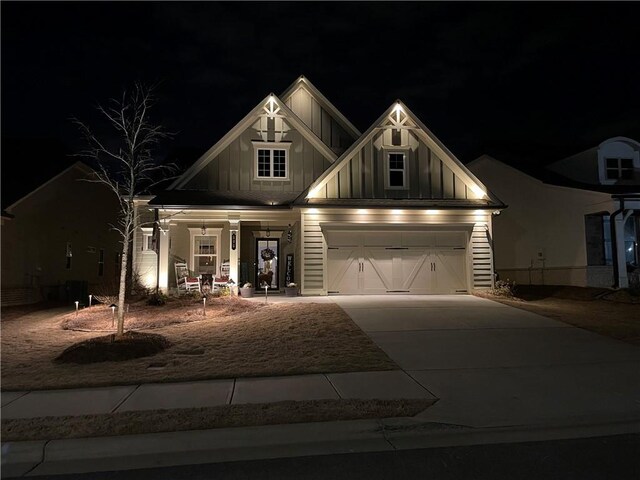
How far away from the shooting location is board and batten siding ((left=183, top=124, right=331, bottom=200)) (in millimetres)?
17250

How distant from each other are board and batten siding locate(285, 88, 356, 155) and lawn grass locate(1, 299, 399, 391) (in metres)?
9.98

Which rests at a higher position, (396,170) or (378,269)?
(396,170)

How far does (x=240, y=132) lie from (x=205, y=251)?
15.8 feet

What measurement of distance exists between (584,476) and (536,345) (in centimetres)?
532

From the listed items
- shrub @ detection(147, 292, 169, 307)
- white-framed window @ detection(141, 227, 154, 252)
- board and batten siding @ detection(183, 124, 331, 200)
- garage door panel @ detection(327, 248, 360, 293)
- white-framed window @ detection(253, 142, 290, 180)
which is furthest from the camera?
white-framed window @ detection(253, 142, 290, 180)

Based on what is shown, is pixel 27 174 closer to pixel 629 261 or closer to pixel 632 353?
pixel 632 353

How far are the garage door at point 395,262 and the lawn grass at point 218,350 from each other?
3692mm

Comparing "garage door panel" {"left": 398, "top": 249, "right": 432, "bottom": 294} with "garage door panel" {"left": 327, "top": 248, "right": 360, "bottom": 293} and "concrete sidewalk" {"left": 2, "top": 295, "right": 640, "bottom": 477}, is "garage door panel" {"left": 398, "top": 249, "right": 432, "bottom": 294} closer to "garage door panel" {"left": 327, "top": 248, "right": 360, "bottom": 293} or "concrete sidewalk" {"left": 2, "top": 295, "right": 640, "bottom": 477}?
"garage door panel" {"left": 327, "top": 248, "right": 360, "bottom": 293}

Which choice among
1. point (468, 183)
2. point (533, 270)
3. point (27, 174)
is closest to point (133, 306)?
point (27, 174)

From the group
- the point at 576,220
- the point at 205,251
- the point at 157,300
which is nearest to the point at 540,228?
the point at 576,220

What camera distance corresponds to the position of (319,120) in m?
20.3

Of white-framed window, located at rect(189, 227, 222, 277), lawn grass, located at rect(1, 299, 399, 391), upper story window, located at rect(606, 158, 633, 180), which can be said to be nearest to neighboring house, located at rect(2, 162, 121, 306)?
white-framed window, located at rect(189, 227, 222, 277)

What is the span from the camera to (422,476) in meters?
4.09

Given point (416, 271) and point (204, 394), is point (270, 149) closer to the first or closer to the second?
point (416, 271)
